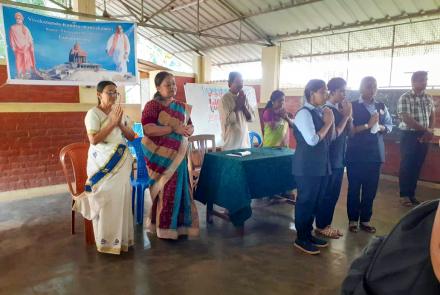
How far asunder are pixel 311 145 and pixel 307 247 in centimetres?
85

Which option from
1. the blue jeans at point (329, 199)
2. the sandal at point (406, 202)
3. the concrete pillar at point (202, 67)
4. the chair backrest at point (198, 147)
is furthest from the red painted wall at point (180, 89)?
the blue jeans at point (329, 199)

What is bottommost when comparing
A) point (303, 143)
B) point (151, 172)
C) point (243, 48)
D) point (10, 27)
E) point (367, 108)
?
point (151, 172)

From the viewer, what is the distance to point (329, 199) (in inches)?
117

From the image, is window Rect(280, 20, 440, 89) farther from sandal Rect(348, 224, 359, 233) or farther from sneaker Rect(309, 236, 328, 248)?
sneaker Rect(309, 236, 328, 248)

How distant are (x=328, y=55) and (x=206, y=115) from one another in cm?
288

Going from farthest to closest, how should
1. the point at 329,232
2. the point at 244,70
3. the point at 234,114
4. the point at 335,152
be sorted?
the point at 244,70 < the point at 234,114 < the point at 329,232 < the point at 335,152

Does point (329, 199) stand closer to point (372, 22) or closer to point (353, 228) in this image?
point (353, 228)

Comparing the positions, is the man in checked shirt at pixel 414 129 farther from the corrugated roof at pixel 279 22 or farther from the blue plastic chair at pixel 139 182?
the blue plastic chair at pixel 139 182

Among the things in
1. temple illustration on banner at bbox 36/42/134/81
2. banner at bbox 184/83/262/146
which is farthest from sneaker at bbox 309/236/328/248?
temple illustration on banner at bbox 36/42/134/81

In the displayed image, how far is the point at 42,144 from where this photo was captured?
4309 mm

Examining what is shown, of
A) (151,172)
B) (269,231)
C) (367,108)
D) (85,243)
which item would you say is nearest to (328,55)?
(367,108)

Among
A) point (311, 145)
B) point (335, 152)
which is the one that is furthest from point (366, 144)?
point (311, 145)

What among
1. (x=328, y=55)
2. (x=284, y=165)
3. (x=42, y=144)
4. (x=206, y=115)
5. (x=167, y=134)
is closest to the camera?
(x=167, y=134)

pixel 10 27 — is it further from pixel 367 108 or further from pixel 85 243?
pixel 367 108
